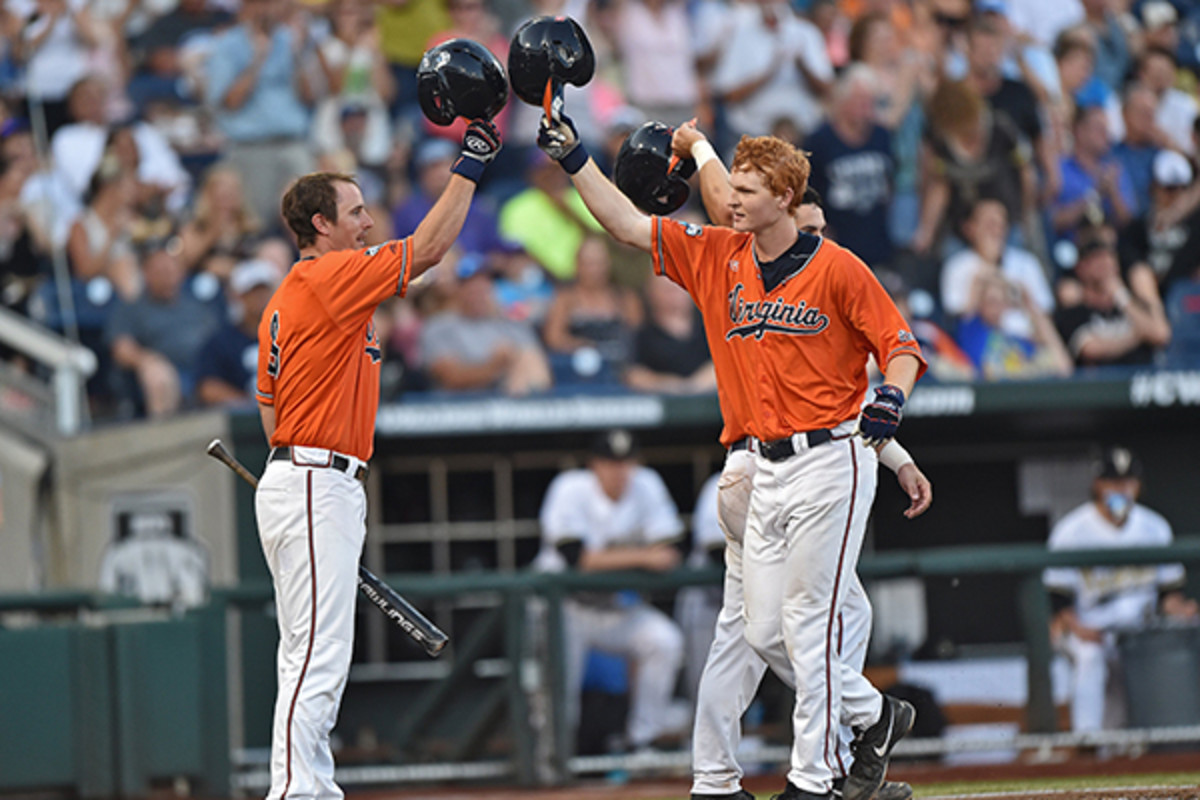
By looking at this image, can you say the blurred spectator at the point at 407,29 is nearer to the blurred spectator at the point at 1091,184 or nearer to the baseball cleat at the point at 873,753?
the blurred spectator at the point at 1091,184

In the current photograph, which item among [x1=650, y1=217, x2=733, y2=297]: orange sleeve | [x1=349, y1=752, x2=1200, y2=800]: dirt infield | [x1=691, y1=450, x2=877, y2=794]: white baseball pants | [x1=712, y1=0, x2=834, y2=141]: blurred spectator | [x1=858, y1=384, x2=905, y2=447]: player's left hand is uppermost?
[x1=712, y1=0, x2=834, y2=141]: blurred spectator

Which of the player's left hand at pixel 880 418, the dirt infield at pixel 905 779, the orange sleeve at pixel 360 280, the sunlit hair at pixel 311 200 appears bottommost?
the dirt infield at pixel 905 779

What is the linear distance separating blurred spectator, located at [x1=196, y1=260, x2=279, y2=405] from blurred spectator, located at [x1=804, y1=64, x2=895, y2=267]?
11.3 feet

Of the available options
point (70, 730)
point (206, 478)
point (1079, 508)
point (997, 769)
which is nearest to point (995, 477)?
point (1079, 508)

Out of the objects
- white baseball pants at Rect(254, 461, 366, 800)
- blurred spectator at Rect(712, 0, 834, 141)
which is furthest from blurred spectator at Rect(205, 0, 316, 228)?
white baseball pants at Rect(254, 461, 366, 800)

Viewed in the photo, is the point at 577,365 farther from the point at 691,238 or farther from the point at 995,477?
the point at 691,238

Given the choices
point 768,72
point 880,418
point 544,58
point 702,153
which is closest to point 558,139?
point 544,58

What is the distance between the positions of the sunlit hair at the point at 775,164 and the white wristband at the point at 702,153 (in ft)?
0.74

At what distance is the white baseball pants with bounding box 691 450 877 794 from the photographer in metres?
4.96

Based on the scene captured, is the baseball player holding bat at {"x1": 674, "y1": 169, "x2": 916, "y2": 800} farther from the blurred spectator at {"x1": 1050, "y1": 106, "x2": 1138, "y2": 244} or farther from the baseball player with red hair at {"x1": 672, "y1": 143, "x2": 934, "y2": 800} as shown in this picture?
the blurred spectator at {"x1": 1050, "y1": 106, "x2": 1138, "y2": 244}

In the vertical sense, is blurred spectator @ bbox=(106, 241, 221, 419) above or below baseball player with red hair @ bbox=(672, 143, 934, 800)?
above

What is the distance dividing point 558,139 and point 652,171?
49 cm

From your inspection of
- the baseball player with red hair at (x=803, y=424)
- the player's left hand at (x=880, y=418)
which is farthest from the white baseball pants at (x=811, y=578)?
the player's left hand at (x=880, y=418)

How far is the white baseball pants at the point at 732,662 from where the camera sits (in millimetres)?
4957
